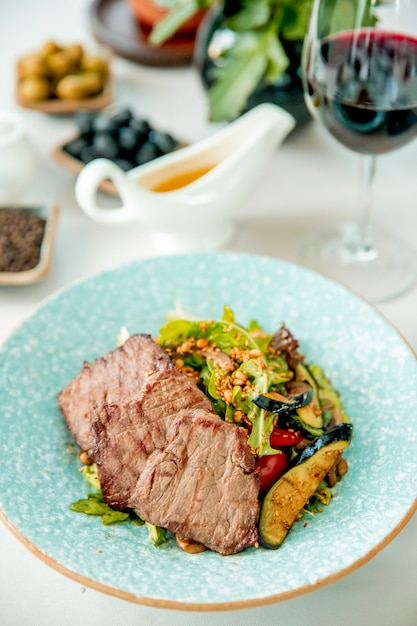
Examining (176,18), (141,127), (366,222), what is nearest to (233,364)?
(366,222)

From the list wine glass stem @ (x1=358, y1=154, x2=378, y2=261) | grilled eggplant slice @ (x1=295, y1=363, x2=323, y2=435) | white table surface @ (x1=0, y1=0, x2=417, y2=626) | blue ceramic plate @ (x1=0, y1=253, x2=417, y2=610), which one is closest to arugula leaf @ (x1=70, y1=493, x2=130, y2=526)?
blue ceramic plate @ (x1=0, y1=253, x2=417, y2=610)

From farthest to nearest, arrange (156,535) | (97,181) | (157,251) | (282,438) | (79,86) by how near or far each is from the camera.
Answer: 1. (79,86)
2. (157,251)
3. (97,181)
4. (282,438)
5. (156,535)

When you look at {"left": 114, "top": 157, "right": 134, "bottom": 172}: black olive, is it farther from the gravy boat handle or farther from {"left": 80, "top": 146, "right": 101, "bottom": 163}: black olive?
the gravy boat handle

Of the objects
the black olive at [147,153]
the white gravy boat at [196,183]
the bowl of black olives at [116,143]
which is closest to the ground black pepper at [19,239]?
the white gravy boat at [196,183]

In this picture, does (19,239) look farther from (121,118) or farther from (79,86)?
(79,86)

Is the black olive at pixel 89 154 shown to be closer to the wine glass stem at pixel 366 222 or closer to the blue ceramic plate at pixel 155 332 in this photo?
the blue ceramic plate at pixel 155 332

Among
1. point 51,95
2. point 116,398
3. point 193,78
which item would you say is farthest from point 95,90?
point 116,398
